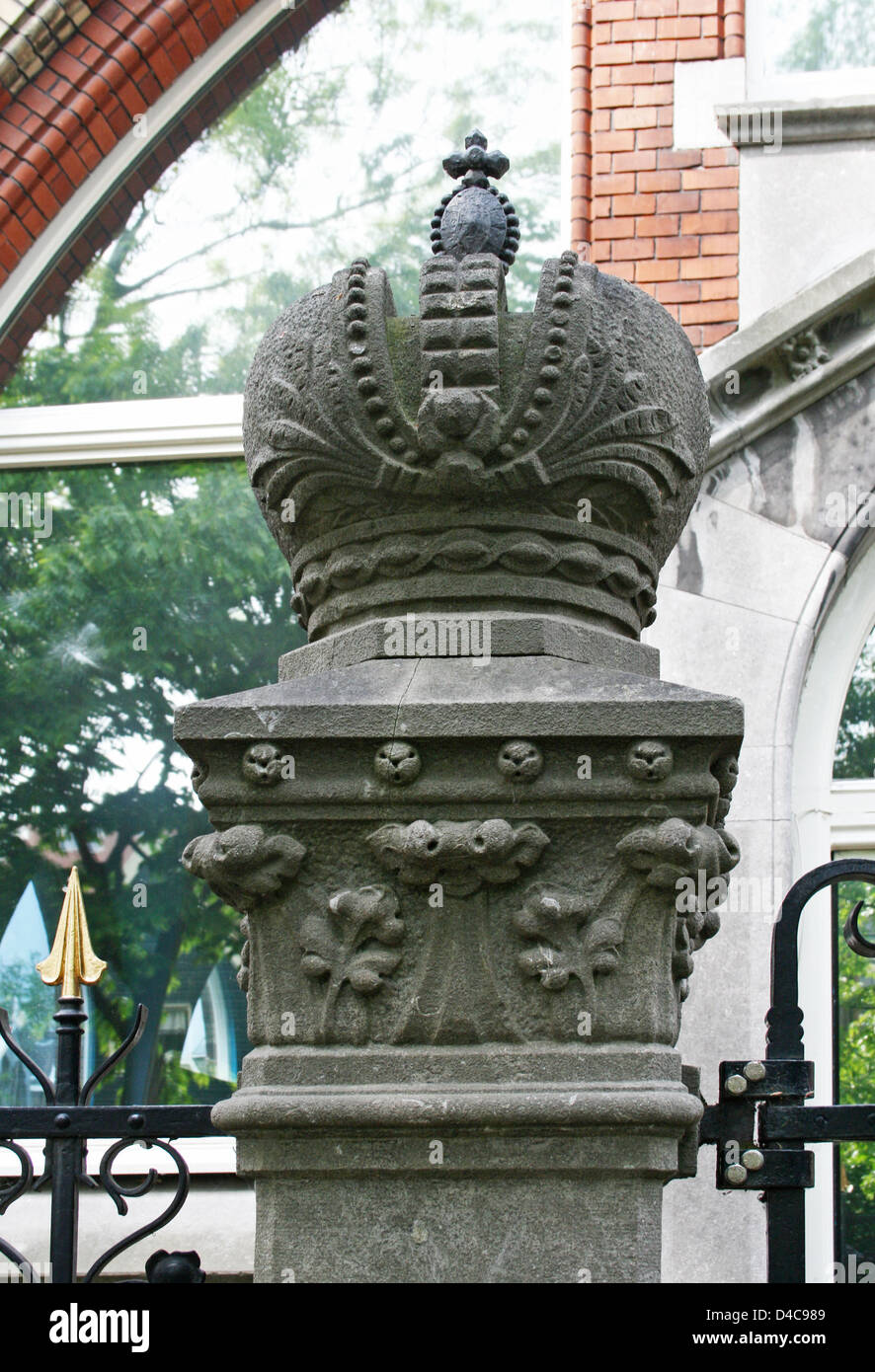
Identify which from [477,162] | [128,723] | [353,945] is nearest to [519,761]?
[353,945]

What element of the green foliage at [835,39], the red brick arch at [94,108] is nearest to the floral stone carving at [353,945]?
the green foliage at [835,39]

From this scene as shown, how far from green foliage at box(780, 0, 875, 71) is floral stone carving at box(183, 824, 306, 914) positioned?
464 centimetres

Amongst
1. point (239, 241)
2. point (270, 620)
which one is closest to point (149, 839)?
point (270, 620)

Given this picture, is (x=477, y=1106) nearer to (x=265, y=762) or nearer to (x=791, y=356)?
(x=265, y=762)

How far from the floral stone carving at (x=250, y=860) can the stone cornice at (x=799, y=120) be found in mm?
4018

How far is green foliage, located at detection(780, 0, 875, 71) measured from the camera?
19.1ft

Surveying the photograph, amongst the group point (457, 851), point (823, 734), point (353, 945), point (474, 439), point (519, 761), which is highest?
point (823, 734)

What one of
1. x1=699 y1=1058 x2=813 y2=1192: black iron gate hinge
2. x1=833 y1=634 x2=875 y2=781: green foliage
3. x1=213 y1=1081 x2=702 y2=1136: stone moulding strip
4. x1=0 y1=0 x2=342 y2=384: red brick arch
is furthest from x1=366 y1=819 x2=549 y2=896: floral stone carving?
x1=0 y1=0 x2=342 y2=384: red brick arch

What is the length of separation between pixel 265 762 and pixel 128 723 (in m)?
4.08

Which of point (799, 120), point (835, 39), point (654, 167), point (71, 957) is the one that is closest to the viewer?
point (71, 957)

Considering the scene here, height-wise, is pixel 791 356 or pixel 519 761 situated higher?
pixel 791 356

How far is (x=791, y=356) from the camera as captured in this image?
16.7ft

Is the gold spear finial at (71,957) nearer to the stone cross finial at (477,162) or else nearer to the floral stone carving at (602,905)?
the floral stone carving at (602,905)
